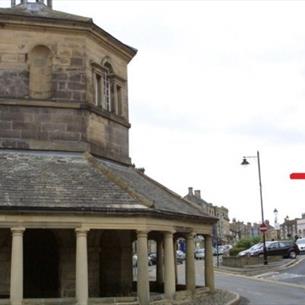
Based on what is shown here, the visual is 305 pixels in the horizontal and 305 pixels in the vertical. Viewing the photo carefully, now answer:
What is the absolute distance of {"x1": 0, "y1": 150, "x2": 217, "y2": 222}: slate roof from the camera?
18250 mm

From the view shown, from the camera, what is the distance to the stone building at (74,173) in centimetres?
1878

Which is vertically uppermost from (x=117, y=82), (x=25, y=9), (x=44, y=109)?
(x=25, y=9)

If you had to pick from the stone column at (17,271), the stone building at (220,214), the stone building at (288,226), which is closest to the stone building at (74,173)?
the stone column at (17,271)

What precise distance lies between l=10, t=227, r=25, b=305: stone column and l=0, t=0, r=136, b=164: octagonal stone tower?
14.5ft

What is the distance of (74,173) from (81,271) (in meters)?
3.65

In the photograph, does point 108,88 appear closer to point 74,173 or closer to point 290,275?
point 74,173

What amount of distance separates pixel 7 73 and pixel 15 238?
6831 millimetres

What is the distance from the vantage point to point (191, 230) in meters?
22.1

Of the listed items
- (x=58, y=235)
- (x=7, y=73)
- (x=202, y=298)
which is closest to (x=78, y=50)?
(x=7, y=73)

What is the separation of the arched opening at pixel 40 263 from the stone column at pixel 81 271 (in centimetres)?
314

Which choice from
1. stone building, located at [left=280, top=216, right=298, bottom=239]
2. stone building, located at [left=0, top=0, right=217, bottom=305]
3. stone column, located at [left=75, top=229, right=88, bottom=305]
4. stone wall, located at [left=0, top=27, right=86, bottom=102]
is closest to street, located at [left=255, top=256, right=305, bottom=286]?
stone building, located at [left=0, top=0, right=217, bottom=305]

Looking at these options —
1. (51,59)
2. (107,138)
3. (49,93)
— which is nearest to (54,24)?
(51,59)

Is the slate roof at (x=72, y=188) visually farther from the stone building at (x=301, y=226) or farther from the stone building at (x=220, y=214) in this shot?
the stone building at (x=301, y=226)

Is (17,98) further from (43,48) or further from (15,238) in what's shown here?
Result: (15,238)
